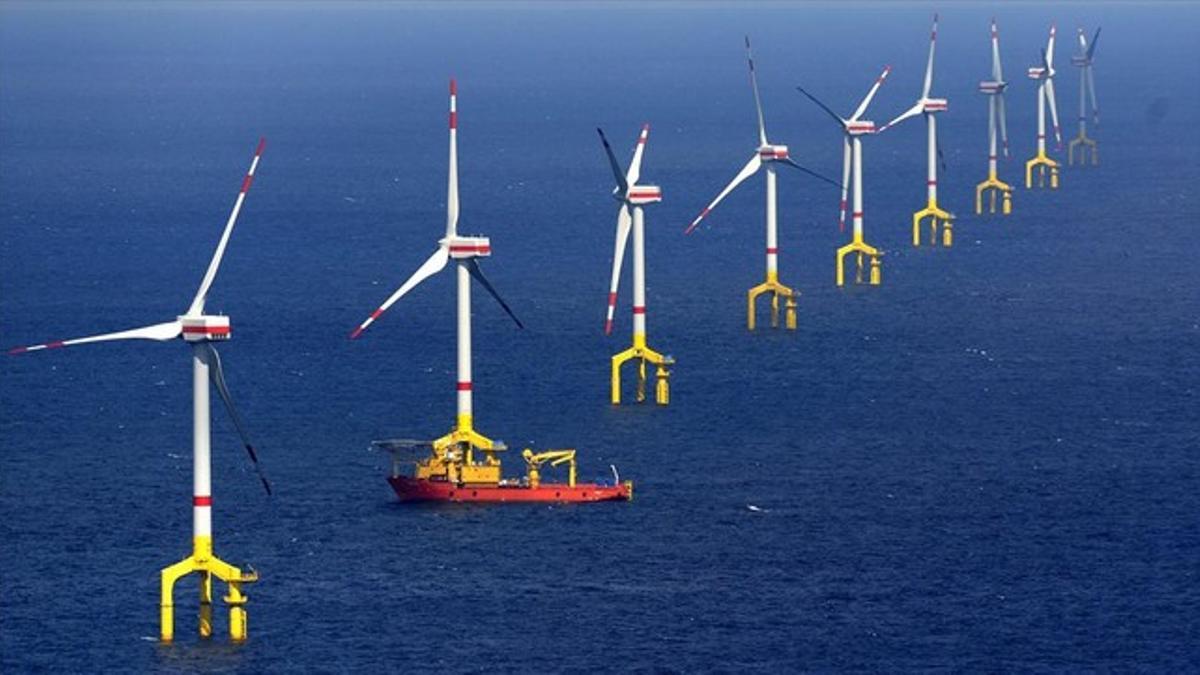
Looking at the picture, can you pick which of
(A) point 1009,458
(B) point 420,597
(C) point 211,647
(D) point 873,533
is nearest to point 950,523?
(D) point 873,533

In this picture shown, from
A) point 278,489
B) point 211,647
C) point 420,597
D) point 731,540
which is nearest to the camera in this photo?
point 211,647

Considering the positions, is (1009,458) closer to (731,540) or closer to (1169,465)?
(1169,465)

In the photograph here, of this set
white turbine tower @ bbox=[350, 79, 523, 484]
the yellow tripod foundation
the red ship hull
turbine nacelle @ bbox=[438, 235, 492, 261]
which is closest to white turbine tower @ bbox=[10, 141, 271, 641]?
the yellow tripod foundation

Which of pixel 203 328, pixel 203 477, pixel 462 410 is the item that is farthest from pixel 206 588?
pixel 462 410

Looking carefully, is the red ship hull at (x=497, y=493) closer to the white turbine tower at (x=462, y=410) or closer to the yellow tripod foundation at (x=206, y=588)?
the white turbine tower at (x=462, y=410)

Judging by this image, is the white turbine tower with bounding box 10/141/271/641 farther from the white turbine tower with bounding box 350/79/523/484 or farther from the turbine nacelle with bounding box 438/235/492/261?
the turbine nacelle with bounding box 438/235/492/261

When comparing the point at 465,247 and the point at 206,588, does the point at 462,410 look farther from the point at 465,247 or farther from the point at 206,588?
the point at 206,588

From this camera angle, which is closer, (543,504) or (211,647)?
(211,647)
